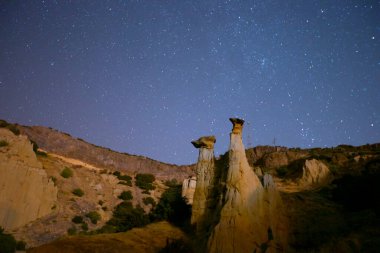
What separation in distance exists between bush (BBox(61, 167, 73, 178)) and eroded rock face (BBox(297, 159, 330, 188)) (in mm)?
31668

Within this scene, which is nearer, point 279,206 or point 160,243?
point 279,206

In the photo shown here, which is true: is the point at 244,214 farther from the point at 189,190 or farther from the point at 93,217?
the point at 93,217

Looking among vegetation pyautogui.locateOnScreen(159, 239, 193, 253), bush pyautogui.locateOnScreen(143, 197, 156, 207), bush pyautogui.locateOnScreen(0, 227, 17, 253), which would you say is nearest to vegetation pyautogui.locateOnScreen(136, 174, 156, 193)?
bush pyautogui.locateOnScreen(143, 197, 156, 207)

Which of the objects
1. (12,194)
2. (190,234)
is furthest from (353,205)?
(12,194)

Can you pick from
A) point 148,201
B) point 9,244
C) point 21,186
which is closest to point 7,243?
point 9,244

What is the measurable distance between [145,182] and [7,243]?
32764 mm

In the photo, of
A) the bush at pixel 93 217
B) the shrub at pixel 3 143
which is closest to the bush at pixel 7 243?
the shrub at pixel 3 143

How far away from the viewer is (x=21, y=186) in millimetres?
32875

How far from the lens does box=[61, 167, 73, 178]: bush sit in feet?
147

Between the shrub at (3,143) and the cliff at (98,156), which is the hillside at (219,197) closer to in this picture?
the shrub at (3,143)

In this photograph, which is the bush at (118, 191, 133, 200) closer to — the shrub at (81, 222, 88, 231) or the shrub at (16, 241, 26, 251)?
the shrub at (81, 222, 88, 231)

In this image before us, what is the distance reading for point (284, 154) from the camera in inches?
2291

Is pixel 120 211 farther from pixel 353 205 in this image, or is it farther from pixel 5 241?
pixel 353 205

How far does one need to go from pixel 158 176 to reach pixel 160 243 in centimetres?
5047
